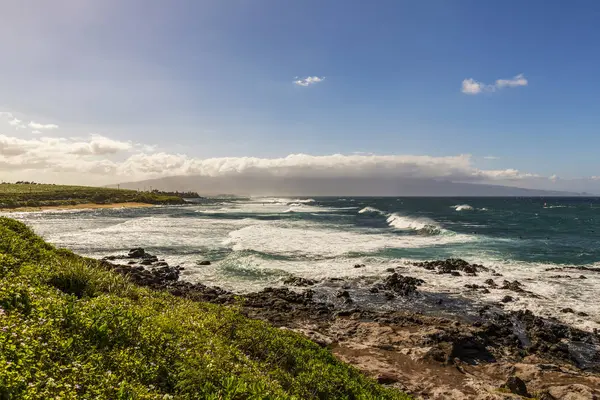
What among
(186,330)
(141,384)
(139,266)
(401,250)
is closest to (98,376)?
(141,384)

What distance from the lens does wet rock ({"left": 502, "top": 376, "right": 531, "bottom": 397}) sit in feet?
43.5

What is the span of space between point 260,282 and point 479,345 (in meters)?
17.1

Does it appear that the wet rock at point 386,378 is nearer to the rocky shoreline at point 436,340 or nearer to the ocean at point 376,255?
the rocky shoreline at point 436,340

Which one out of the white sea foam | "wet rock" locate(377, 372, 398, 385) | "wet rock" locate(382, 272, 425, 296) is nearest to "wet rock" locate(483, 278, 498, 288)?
"wet rock" locate(382, 272, 425, 296)

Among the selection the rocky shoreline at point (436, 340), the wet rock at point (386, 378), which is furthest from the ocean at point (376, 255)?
the wet rock at point (386, 378)

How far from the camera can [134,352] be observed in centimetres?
696

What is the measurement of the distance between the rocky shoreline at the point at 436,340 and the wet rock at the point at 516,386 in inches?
1.4

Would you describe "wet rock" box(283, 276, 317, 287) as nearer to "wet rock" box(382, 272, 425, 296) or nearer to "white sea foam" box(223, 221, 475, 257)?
"wet rock" box(382, 272, 425, 296)

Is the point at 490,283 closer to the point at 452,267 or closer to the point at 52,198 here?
the point at 452,267

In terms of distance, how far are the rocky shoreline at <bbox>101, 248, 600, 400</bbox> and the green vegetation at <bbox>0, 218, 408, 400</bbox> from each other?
577 cm

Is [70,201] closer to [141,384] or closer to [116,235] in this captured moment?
[116,235]

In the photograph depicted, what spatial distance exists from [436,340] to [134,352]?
51.1ft

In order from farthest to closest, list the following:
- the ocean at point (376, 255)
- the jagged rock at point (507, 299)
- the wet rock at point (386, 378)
→ the ocean at point (376, 255), the jagged rock at point (507, 299), the wet rock at point (386, 378)

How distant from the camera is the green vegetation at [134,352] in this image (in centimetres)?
545
